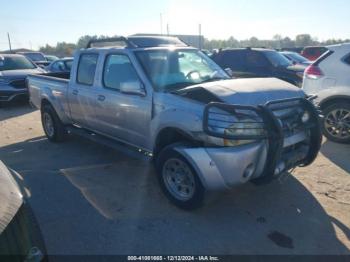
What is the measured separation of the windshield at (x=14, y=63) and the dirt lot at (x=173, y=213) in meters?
7.70

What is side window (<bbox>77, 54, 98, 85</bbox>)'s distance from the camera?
5322 mm

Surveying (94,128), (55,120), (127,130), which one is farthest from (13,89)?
(127,130)

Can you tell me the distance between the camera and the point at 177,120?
3.76m

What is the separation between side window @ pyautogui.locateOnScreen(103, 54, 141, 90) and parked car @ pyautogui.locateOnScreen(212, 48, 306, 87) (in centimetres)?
665

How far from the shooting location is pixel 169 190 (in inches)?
159

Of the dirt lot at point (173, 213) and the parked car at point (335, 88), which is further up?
the parked car at point (335, 88)

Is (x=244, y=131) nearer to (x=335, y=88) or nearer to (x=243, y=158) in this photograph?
(x=243, y=158)

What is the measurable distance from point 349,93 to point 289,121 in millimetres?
2905

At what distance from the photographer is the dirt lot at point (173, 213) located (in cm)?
330

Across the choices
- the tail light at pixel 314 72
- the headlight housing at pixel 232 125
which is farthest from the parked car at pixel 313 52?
the headlight housing at pixel 232 125

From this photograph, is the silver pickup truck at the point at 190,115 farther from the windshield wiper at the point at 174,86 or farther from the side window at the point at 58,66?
the side window at the point at 58,66

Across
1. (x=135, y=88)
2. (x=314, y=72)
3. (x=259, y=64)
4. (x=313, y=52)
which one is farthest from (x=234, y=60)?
(x=313, y=52)

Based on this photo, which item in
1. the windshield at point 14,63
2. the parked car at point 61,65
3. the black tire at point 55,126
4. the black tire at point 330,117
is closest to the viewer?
the black tire at point 330,117

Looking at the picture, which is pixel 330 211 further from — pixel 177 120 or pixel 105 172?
pixel 105 172
